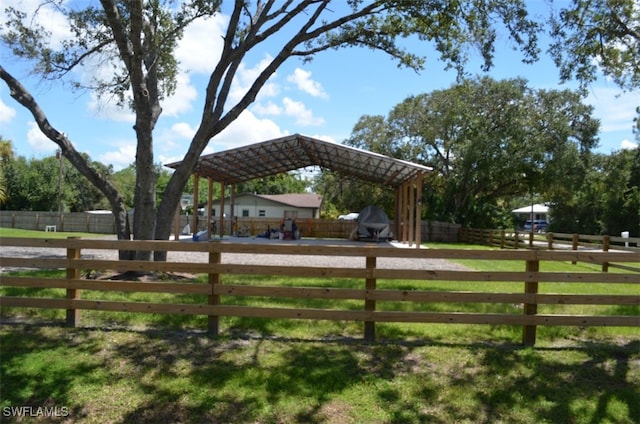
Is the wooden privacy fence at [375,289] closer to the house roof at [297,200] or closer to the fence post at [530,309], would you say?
the fence post at [530,309]

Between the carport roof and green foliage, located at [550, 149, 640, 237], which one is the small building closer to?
the carport roof

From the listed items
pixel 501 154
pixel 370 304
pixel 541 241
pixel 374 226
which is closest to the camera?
pixel 370 304

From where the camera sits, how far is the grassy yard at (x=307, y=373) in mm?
4035

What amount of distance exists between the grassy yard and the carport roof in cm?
1484

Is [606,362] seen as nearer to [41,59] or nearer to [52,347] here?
[52,347]

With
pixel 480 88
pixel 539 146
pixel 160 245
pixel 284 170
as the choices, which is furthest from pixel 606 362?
pixel 480 88

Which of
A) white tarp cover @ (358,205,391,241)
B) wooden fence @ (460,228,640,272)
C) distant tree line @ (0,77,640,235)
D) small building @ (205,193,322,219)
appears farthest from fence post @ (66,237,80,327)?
small building @ (205,193,322,219)

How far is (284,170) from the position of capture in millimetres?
29344

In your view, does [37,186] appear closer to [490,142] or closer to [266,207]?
[266,207]

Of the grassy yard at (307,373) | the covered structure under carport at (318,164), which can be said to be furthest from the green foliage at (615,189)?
the grassy yard at (307,373)

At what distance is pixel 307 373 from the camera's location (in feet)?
15.1

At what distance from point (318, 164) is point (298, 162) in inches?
54.5

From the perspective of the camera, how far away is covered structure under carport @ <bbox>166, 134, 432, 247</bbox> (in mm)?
21016

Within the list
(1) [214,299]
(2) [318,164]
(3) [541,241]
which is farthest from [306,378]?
(2) [318,164]
